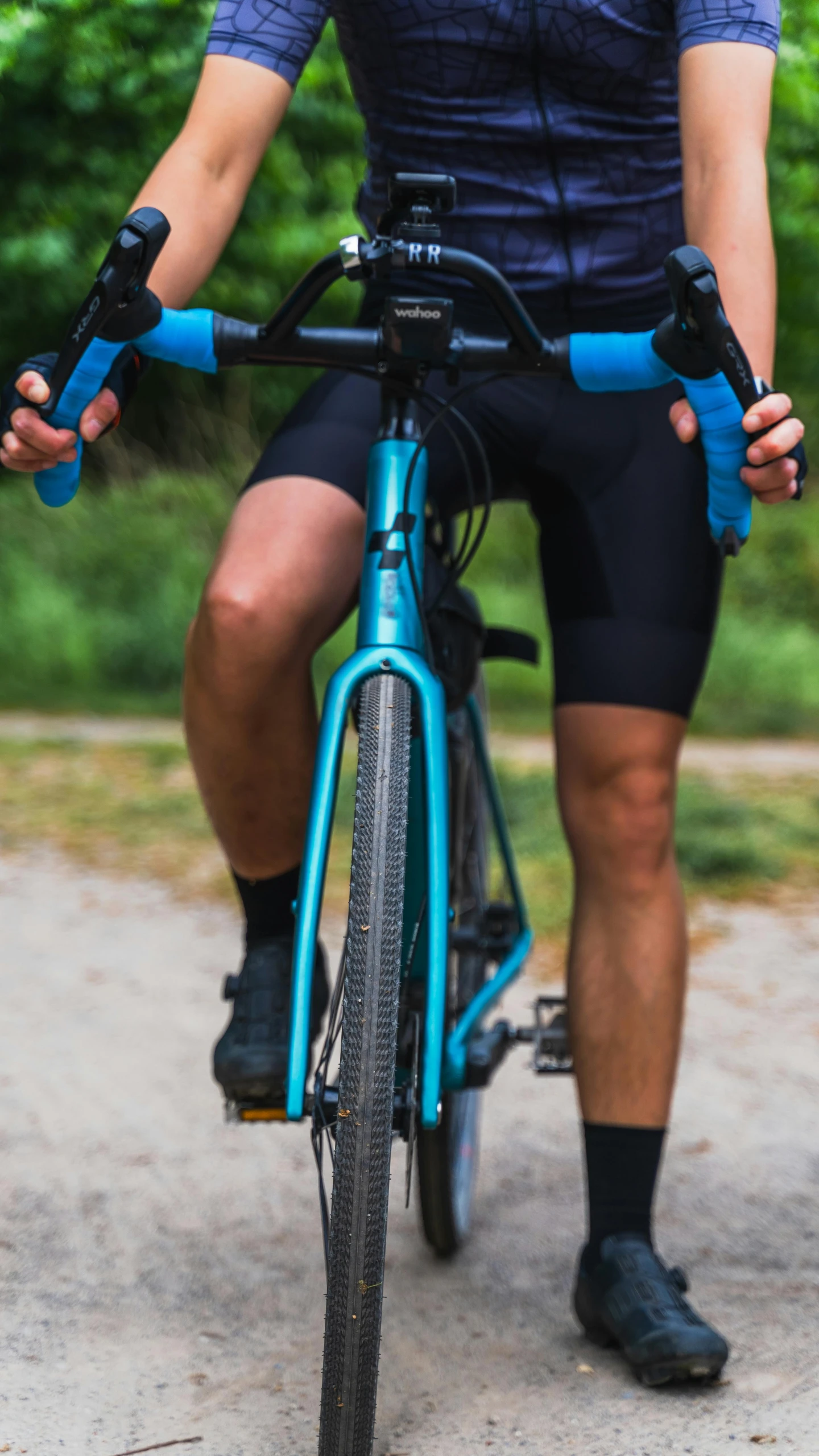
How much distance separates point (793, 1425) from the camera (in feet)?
6.42

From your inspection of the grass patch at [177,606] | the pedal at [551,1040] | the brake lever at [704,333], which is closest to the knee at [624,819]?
the pedal at [551,1040]

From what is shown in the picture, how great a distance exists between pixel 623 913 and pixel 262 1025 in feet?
1.89

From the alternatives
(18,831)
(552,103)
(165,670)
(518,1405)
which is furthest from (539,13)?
(165,670)

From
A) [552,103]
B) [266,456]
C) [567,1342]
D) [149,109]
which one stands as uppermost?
[149,109]

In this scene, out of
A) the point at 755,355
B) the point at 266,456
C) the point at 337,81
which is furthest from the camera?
the point at 337,81

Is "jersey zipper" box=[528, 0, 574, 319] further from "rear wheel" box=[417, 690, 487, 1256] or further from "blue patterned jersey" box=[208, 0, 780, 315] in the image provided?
"rear wheel" box=[417, 690, 487, 1256]

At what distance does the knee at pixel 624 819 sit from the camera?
228cm

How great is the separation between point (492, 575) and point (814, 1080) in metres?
8.56

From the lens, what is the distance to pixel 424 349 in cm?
190

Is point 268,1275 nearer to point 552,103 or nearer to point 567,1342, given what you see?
point 567,1342

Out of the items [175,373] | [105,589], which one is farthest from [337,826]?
[175,373]

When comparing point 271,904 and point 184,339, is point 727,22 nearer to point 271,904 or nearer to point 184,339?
point 184,339

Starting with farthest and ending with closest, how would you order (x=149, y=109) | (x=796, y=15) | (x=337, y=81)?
(x=337, y=81), (x=149, y=109), (x=796, y=15)

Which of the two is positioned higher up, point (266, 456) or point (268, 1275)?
point (266, 456)
